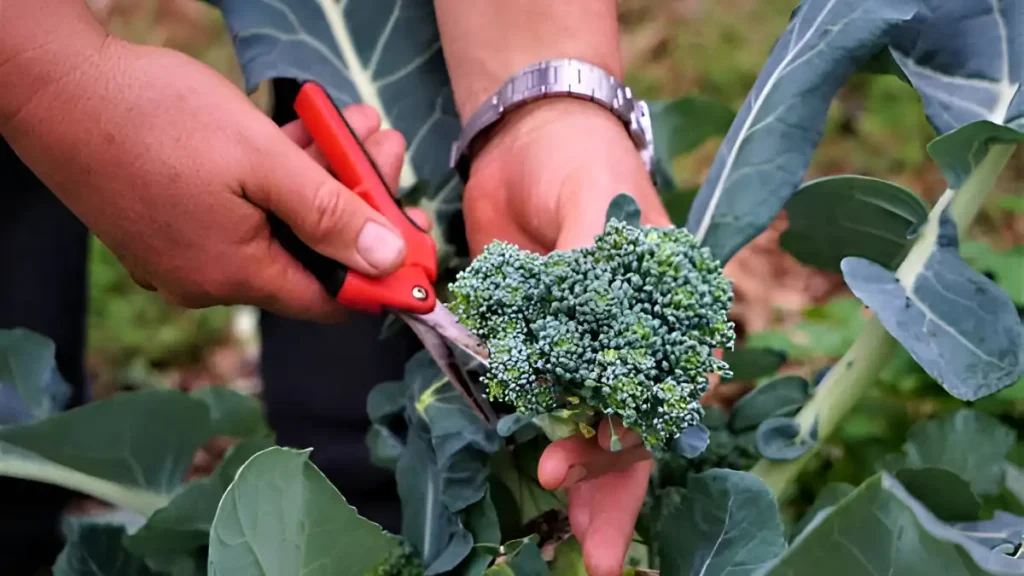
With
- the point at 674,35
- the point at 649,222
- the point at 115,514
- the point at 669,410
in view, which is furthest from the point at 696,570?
the point at 674,35

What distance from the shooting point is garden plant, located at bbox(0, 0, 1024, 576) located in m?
0.55

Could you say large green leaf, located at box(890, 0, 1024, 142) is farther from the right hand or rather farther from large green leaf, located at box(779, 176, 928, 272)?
the right hand

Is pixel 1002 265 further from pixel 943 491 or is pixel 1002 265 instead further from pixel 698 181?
pixel 698 181

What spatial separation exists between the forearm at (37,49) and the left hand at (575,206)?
377 mm

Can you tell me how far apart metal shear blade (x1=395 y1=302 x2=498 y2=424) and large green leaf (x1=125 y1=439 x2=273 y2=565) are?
200 mm

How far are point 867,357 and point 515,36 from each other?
47 centimetres

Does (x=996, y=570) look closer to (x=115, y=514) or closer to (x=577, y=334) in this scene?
(x=577, y=334)

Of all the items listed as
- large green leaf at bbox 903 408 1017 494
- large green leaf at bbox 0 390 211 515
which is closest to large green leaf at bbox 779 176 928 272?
large green leaf at bbox 903 408 1017 494

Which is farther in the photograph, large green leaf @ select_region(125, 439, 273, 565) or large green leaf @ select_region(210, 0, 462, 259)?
large green leaf @ select_region(210, 0, 462, 259)

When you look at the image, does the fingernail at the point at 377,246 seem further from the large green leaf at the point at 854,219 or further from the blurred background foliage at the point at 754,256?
the blurred background foliage at the point at 754,256

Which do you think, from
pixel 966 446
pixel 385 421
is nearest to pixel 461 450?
pixel 385 421

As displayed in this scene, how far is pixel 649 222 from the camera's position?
0.73m

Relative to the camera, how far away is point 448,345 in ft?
2.36

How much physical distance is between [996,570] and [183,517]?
0.66 meters
